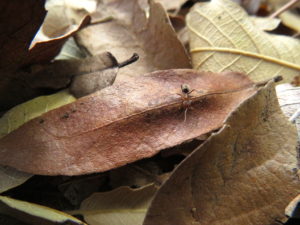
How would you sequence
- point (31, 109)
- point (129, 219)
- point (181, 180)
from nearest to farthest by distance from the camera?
1. point (181, 180)
2. point (129, 219)
3. point (31, 109)

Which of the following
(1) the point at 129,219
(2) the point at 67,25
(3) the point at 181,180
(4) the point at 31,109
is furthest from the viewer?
(2) the point at 67,25

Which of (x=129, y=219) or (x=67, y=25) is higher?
(x=67, y=25)

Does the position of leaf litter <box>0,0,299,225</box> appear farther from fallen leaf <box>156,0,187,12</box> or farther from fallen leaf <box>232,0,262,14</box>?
fallen leaf <box>232,0,262,14</box>

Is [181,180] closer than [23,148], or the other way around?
[181,180]

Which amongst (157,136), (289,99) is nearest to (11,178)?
(157,136)

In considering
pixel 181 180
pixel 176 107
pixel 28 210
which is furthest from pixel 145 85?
pixel 28 210

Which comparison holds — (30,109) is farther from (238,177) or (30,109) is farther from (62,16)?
(238,177)

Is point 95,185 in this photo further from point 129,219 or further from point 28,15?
point 28,15
